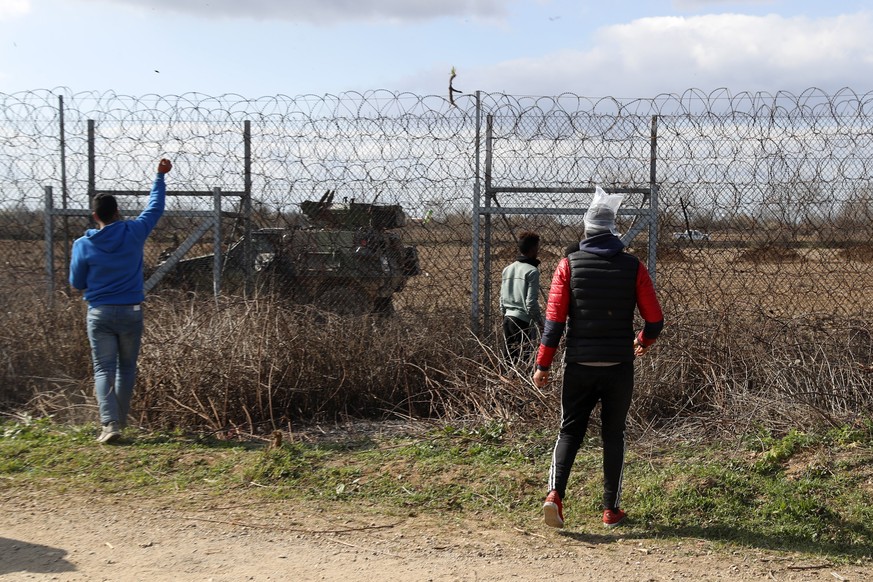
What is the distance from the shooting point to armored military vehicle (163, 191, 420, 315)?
Result: 8398 millimetres

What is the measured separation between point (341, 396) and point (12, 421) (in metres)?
2.54

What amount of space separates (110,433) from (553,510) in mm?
3275

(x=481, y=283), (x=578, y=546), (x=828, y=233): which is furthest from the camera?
(x=481, y=283)

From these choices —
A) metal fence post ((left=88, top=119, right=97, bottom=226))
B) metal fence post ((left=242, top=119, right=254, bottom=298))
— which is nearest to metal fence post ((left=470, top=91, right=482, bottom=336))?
metal fence post ((left=242, top=119, right=254, bottom=298))

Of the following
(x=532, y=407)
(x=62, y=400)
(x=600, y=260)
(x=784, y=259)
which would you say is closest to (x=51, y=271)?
(x=62, y=400)

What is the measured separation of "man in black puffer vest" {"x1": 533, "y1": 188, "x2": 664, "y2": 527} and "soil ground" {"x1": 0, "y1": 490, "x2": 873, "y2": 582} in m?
0.34

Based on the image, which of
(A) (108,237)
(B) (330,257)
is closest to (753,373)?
(B) (330,257)

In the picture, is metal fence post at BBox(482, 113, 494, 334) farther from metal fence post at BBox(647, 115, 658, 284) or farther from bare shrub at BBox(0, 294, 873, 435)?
metal fence post at BBox(647, 115, 658, 284)

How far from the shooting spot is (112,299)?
6406 mm

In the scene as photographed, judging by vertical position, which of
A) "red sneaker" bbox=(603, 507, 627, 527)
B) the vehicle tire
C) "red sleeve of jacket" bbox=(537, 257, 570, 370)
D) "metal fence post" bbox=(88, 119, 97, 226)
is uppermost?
"metal fence post" bbox=(88, 119, 97, 226)

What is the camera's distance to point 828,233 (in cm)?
768

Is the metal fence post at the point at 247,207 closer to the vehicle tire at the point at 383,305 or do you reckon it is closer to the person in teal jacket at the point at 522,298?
the vehicle tire at the point at 383,305

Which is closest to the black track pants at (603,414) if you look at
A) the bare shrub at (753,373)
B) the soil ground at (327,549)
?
the soil ground at (327,549)

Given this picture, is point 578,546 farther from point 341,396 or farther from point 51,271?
point 51,271
